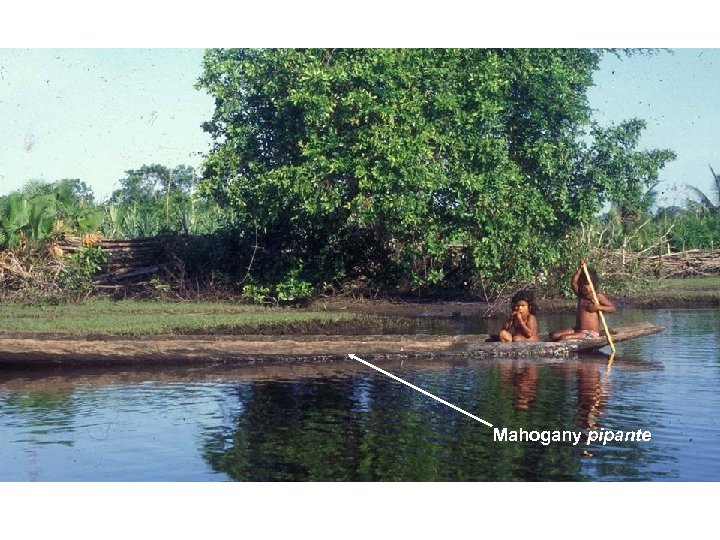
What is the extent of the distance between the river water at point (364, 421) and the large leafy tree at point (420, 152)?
16.7ft

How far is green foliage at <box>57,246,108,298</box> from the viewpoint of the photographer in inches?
758

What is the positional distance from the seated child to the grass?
3976 millimetres

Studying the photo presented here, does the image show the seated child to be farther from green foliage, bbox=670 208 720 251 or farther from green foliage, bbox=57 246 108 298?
green foliage, bbox=670 208 720 251

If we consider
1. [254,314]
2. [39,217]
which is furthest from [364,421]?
[39,217]

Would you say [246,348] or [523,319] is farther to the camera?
[523,319]

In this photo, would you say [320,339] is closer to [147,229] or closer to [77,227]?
[77,227]

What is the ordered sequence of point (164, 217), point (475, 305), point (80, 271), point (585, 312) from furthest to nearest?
1. point (164, 217)
2. point (475, 305)
3. point (80, 271)
4. point (585, 312)

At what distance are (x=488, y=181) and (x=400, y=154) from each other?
1.82 meters

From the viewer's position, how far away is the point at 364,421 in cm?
947

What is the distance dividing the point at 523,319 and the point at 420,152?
474cm

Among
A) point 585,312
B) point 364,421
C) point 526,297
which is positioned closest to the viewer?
point 364,421

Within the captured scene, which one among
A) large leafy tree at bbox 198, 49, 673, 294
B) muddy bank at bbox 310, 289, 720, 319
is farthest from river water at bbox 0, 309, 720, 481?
muddy bank at bbox 310, 289, 720, 319

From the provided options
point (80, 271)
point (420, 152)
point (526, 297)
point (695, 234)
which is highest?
point (420, 152)

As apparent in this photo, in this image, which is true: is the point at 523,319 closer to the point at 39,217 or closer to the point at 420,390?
the point at 420,390
